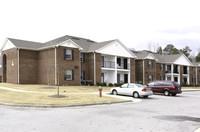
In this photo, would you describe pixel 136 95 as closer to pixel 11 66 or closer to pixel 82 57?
pixel 82 57

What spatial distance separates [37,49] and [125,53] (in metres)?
15.4

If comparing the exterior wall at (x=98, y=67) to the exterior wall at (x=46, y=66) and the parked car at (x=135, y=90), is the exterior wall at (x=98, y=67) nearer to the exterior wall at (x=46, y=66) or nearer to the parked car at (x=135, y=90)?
the exterior wall at (x=46, y=66)

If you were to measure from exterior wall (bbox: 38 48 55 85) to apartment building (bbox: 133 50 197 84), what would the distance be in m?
20.0

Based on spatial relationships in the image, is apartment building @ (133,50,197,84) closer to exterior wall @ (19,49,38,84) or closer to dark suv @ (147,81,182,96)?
dark suv @ (147,81,182,96)

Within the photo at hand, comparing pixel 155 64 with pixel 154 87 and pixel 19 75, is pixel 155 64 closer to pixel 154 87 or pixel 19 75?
pixel 154 87

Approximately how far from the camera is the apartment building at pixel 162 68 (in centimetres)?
4219

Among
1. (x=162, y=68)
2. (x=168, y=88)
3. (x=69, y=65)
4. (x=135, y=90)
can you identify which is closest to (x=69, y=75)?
(x=69, y=65)

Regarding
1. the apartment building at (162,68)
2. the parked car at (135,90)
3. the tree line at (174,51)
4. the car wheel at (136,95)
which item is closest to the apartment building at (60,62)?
the apartment building at (162,68)

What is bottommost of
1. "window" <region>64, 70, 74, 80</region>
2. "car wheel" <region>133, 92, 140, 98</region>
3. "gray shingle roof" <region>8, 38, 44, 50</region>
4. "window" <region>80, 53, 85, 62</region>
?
"car wheel" <region>133, 92, 140, 98</region>

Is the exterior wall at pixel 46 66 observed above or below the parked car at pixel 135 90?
above

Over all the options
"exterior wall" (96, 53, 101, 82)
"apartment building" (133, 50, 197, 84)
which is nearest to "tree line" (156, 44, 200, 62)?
"apartment building" (133, 50, 197, 84)

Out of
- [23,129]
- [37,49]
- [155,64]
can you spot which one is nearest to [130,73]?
[155,64]

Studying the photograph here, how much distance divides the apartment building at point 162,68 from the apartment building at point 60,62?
331 inches

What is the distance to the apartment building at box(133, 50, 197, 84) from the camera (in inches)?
1661
